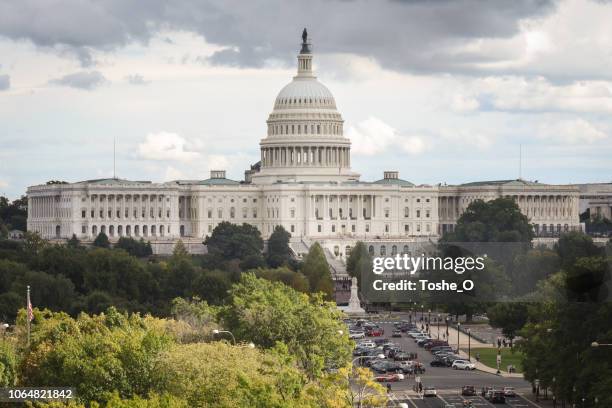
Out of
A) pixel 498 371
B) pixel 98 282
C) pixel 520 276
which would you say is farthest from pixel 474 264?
pixel 498 371

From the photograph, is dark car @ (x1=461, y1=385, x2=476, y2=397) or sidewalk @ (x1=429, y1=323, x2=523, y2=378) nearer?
dark car @ (x1=461, y1=385, x2=476, y2=397)

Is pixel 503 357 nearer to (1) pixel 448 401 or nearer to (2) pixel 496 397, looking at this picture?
(2) pixel 496 397

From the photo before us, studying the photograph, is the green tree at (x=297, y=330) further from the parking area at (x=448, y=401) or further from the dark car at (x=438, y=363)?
the dark car at (x=438, y=363)

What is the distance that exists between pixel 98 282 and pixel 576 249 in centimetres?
4308

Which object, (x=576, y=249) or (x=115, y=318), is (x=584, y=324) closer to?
(x=115, y=318)

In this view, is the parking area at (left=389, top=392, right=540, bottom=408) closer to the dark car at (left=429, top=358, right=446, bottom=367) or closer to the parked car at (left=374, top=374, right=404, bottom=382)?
the parked car at (left=374, top=374, right=404, bottom=382)

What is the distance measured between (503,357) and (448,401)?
38.2 meters

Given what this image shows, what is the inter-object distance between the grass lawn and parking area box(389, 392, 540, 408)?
911 inches

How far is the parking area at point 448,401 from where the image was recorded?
120m

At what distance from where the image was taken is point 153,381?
92.7 meters

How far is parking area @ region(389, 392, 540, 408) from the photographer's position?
120m

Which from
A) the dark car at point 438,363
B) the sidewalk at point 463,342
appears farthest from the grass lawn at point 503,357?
the dark car at point 438,363

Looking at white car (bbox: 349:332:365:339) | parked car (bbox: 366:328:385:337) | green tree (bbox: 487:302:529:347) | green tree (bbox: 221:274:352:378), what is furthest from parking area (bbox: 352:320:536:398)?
parked car (bbox: 366:328:385:337)

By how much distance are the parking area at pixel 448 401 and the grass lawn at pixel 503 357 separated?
23146 millimetres
